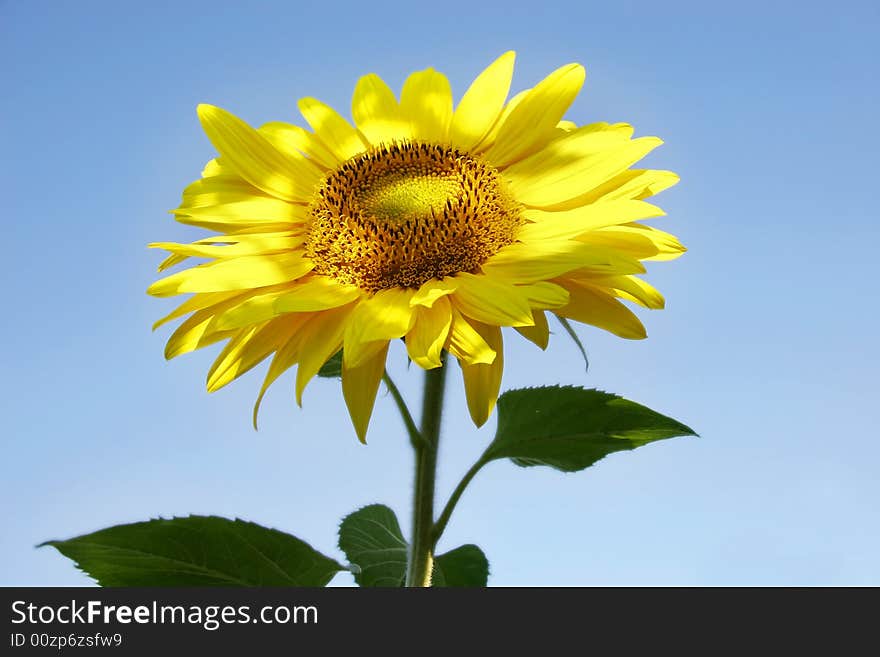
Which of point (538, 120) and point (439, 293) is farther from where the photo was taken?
point (538, 120)

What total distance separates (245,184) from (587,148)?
70 centimetres

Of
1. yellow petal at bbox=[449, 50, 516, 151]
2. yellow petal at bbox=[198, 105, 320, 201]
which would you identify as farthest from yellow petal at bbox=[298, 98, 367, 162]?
yellow petal at bbox=[449, 50, 516, 151]

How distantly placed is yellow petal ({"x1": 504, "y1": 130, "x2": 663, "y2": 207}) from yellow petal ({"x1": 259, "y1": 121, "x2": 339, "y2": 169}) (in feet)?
1.28

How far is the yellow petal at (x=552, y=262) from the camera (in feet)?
4.66

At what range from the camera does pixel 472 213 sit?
169cm

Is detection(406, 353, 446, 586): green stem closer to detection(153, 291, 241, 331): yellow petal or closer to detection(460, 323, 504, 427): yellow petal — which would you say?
detection(460, 323, 504, 427): yellow petal

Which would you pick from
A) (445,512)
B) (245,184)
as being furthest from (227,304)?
(445,512)

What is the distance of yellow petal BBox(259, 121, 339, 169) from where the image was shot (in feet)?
6.31

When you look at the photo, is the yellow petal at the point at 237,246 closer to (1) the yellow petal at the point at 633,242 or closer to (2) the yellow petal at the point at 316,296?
(2) the yellow petal at the point at 316,296

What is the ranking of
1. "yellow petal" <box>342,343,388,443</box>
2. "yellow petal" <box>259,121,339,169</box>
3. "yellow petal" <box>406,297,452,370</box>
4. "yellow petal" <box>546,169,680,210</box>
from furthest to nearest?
"yellow petal" <box>259,121,339,169</box>
"yellow petal" <box>546,169,680,210</box>
"yellow petal" <box>342,343,388,443</box>
"yellow petal" <box>406,297,452,370</box>

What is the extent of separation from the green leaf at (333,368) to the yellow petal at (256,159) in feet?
1.18

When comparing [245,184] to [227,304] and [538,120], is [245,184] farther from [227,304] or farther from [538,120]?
[538,120]

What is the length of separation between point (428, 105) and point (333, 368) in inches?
24.7

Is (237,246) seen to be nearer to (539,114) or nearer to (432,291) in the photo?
(432,291)
